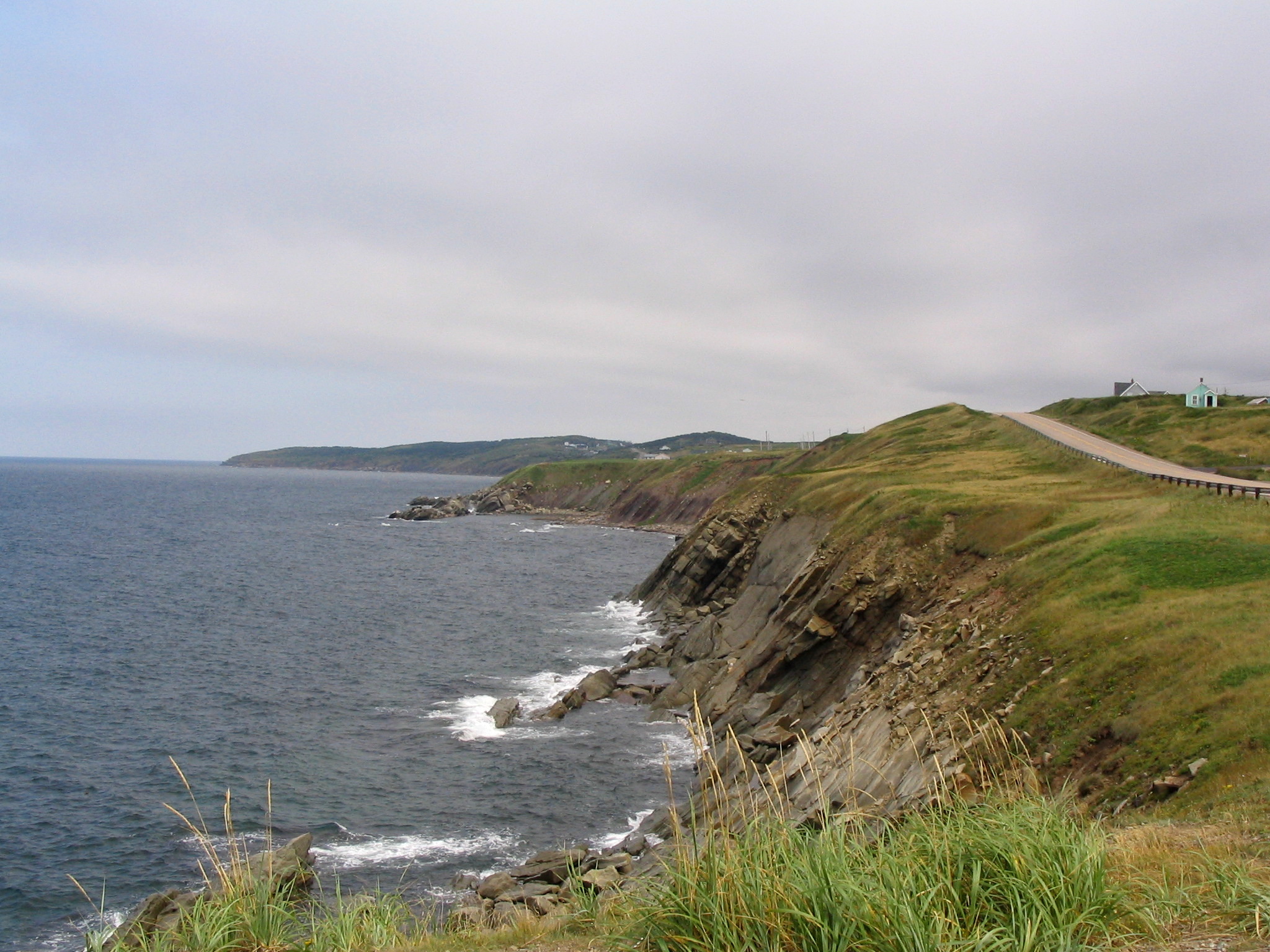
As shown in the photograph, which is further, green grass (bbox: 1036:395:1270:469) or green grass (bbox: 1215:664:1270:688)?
green grass (bbox: 1036:395:1270:469)

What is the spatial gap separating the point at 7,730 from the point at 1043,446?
218 feet

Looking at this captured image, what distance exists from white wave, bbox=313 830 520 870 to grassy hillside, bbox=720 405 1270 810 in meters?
16.2

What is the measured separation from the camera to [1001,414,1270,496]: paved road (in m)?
36.2

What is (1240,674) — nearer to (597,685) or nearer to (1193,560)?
(1193,560)

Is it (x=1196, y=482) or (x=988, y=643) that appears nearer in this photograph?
(x=988, y=643)

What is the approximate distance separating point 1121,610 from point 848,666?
13200 millimetres

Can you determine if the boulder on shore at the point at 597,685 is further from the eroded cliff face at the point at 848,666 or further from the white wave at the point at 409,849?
the white wave at the point at 409,849

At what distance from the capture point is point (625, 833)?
2709 centimetres

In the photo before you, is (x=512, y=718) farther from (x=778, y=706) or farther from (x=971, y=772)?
(x=971, y=772)

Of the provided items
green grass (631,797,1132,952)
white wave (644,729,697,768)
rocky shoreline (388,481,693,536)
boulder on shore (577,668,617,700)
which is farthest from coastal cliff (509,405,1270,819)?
A: rocky shoreline (388,481,693,536)

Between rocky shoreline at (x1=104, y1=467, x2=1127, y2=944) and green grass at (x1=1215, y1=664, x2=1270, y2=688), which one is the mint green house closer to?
rocky shoreline at (x1=104, y1=467, x2=1127, y2=944)

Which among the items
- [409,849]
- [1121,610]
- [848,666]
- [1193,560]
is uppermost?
[1193,560]

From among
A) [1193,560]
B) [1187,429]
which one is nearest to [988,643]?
[1193,560]

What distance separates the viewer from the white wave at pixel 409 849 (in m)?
25.4
